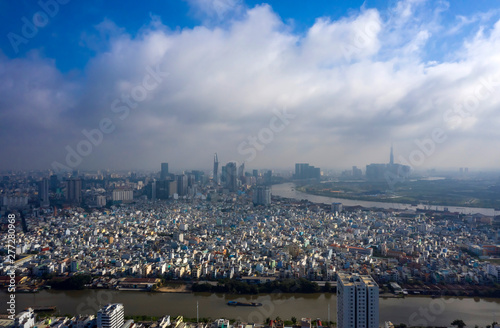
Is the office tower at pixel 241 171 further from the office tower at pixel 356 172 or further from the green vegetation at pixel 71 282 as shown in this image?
the green vegetation at pixel 71 282

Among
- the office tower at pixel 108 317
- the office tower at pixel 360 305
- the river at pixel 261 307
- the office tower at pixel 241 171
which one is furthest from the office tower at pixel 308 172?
the office tower at pixel 360 305

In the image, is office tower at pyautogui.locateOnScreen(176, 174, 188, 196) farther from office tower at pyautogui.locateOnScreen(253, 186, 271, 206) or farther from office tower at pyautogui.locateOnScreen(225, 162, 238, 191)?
office tower at pyautogui.locateOnScreen(253, 186, 271, 206)

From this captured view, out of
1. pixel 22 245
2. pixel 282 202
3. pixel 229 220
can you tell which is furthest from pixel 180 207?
pixel 22 245

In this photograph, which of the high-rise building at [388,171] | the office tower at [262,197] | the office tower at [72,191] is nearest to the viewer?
the office tower at [72,191]

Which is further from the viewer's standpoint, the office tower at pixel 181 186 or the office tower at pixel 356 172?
the office tower at pixel 356 172

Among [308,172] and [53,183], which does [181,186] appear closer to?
[53,183]

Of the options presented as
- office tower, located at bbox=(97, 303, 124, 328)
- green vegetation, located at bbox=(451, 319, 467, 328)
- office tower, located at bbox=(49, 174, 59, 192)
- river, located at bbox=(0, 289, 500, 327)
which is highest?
office tower, located at bbox=(49, 174, 59, 192)

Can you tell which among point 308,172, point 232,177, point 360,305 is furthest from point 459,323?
point 308,172

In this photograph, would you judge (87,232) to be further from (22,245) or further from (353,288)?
(353,288)

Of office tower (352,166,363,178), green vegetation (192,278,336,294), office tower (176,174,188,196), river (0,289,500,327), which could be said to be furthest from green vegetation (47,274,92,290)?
office tower (352,166,363,178)
